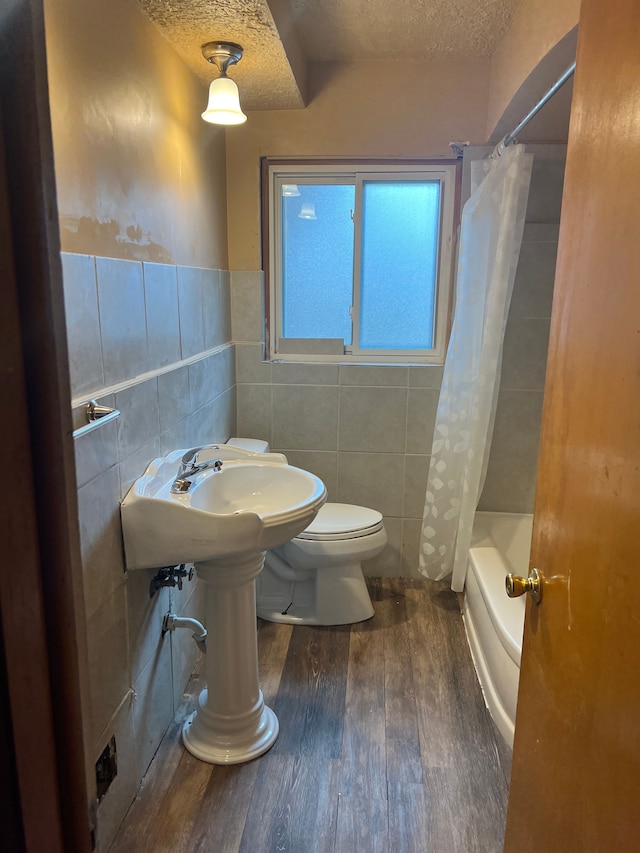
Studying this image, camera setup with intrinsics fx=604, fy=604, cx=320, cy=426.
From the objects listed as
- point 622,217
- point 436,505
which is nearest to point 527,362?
point 436,505

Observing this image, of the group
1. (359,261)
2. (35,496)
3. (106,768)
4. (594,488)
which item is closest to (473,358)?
(359,261)

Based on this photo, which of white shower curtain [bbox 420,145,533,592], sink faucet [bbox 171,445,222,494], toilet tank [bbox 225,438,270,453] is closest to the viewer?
sink faucet [bbox 171,445,222,494]

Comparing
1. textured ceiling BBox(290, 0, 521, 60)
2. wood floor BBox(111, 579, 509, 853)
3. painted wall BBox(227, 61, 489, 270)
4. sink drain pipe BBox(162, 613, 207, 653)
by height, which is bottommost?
wood floor BBox(111, 579, 509, 853)

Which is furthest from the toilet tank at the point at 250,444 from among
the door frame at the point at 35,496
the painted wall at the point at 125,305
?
the door frame at the point at 35,496

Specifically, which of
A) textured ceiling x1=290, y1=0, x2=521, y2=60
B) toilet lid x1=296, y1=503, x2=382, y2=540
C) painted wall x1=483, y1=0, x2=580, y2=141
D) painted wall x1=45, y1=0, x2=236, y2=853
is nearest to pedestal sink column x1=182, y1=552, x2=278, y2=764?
painted wall x1=45, y1=0, x2=236, y2=853

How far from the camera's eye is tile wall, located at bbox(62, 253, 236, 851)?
1.40m

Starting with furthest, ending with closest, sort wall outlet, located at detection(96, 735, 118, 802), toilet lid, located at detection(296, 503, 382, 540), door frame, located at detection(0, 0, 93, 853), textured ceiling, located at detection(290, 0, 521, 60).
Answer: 1. toilet lid, located at detection(296, 503, 382, 540)
2. textured ceiling, located at detection(290, 0, 521, 60)
3. wall outlet, located at detection(96, 735, 118, 802)
4. door frame, located at detection(0, 0, 93, 853)

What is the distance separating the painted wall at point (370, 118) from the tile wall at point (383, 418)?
567 mm

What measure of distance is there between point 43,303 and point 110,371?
42.8 inches

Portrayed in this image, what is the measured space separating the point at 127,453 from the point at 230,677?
790 mm

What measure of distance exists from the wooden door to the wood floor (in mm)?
685

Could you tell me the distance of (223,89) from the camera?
6.26 ft

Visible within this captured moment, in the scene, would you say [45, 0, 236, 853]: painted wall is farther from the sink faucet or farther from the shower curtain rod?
the shower curtain rod

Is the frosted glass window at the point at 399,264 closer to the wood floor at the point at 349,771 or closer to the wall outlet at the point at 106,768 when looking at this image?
the wood floor at the point at 349,771
